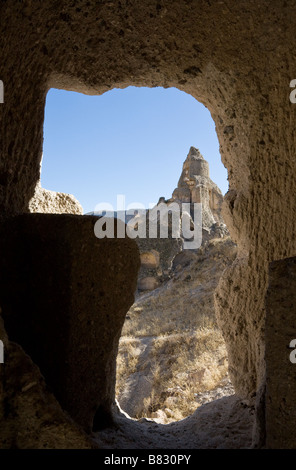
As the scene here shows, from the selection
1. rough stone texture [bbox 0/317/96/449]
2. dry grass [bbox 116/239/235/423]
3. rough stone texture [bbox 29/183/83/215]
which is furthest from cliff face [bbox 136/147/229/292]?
rough stone texture [bbox 0/317/96/449]

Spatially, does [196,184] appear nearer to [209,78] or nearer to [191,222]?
[191,222]

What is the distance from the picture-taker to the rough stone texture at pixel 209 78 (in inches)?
68.9

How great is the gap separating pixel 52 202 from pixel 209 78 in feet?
4.28

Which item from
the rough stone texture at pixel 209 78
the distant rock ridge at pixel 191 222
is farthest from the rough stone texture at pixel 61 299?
the distant rock ridge at pixel 191 222

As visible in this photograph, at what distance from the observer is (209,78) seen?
7.53ft

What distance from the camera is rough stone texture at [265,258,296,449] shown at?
1.20 m

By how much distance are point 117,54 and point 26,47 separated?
0.70 metres

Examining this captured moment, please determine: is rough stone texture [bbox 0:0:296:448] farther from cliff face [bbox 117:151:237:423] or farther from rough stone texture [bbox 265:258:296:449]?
cliff face [bbox 117:151:237:423]

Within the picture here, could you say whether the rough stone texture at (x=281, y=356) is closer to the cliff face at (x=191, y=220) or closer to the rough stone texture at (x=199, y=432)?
the rough stone texture at (x=199, y=432)

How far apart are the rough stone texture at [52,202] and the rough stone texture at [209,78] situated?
9 centimetres

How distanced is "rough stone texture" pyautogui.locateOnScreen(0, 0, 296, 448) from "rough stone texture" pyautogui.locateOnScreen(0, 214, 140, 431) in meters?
0.24

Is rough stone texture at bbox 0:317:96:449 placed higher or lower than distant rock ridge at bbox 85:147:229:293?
lower

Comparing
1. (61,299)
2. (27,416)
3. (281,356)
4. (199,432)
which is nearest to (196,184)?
(199,432)

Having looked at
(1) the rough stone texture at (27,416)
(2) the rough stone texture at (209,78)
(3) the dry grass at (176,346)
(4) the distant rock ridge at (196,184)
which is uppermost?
(4) the distant rock ridge at (196,184)
